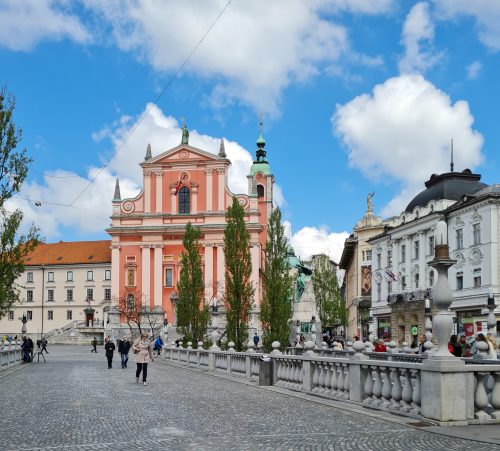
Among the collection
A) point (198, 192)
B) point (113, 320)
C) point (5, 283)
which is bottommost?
point (113, 320)

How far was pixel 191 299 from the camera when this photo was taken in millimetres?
46656

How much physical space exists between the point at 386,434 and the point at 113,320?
73641 millimetres

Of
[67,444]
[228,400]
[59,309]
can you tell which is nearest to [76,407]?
[228,400]

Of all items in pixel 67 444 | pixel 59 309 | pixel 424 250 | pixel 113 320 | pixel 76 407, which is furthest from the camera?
pixel 59 309

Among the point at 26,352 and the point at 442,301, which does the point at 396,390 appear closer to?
the point at 442,301

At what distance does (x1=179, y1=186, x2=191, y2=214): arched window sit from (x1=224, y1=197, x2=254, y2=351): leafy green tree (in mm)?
47832

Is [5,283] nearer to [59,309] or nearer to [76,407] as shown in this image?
[76,407]

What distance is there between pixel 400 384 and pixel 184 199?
72.8m

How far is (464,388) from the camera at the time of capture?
11008 mm

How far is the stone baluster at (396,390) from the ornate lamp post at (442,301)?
4.76ft

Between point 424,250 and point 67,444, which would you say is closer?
point 67,444

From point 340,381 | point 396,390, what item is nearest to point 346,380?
point 340,381

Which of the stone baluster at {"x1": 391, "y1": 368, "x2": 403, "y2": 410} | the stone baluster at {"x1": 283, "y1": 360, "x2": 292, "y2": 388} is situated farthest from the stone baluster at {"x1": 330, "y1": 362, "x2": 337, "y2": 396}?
the stone baluster at {"x1": 283, "y1": 360, "x2": 292, "y2": 388}

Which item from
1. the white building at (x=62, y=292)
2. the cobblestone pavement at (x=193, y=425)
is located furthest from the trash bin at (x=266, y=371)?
the white building at (x=62, y=292)
